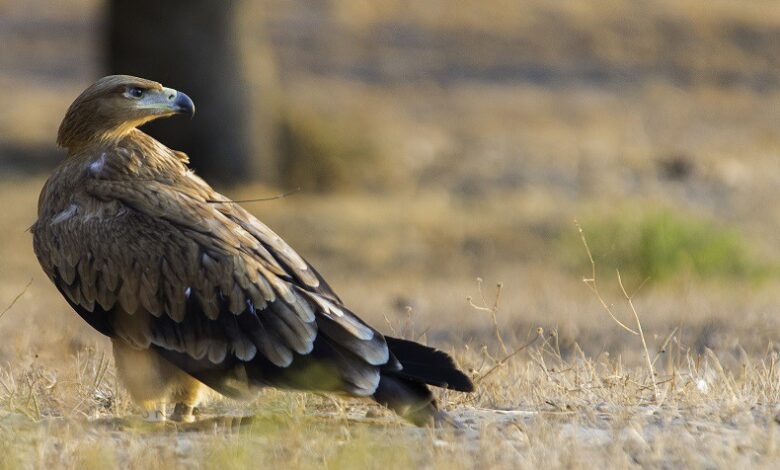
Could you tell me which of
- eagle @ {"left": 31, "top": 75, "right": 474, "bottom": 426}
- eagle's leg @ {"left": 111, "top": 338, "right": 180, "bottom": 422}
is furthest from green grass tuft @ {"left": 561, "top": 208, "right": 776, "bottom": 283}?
eagle's leg @ {"left": 111, "top": 338, "right": 180, "bottom": 422}

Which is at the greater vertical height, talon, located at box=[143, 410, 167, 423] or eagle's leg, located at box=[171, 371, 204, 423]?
eagle's leg, located at box=[171, 371, 204, 423]

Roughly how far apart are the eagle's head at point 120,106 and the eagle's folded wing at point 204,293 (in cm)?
38

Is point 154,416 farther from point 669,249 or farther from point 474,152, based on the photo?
point 474,152

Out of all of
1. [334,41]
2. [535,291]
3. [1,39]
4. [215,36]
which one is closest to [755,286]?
[535,291]

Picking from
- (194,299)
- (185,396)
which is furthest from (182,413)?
(194,299)

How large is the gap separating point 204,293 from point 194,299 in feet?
0.18

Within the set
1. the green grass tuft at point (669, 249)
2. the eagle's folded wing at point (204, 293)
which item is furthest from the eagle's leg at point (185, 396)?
the green grass tuft at point (669, 249)

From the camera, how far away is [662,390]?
543 centimetres

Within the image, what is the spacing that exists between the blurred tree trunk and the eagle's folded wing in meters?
8.12

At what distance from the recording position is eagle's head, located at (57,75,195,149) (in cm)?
582

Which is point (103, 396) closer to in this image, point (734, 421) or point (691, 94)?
point (734, 421)

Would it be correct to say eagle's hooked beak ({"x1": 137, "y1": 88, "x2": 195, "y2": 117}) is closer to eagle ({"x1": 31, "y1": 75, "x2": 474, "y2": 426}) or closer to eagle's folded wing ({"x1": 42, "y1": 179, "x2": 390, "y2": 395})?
eagle ({"x1": 31, "y1": 75, "x2": 474, "y2": 426})

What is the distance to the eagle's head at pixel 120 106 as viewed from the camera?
5816 mm

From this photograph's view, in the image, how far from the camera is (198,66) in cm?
1371
